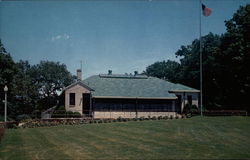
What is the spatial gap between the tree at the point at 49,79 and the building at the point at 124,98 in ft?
93.5

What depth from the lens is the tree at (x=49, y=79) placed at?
6831 centimetres

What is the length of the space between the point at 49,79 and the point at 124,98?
116ft

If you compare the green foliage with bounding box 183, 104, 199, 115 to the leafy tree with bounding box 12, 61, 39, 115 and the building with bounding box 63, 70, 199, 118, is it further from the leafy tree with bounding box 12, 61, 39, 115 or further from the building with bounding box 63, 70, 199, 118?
the leafy tree with bounding box 12, 61, 39, 115

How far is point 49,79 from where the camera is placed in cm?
6844

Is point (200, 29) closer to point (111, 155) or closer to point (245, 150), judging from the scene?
point (245, 150)

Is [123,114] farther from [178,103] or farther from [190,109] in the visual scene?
[190,109]

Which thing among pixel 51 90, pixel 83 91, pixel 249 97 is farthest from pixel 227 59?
pixel 51 90

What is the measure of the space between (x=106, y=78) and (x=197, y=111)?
14621 mm

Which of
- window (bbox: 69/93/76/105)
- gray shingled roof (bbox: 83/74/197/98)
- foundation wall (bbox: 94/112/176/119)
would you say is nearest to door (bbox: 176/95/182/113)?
gray shingled roof (bbox: 83/74/197/98)

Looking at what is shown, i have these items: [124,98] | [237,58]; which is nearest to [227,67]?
[237,58]

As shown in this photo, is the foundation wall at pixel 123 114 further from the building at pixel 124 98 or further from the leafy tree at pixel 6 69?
the leafy tree at pixel 6 69

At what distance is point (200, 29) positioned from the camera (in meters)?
33.9

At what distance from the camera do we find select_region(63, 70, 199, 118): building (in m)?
37.2

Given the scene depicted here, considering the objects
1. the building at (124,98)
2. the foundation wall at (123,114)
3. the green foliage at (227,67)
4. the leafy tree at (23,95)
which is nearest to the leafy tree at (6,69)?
the leafy tree at (23,95)
